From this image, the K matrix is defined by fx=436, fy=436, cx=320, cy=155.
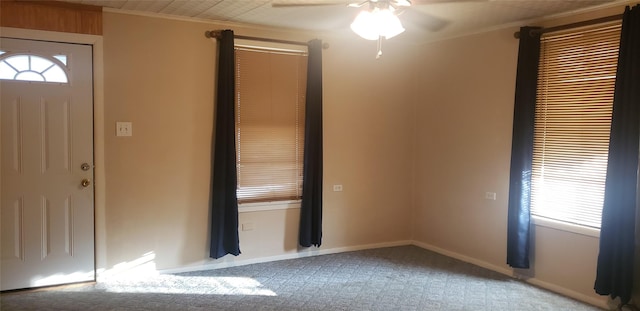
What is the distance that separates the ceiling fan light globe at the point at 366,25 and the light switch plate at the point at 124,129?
2.37m

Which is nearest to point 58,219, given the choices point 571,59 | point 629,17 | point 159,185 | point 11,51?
point 159,185

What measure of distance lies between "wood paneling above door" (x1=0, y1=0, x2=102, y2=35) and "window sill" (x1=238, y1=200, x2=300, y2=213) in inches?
82.6

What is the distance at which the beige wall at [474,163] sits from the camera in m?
3.88

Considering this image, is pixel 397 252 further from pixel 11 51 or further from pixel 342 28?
pixel 11 51

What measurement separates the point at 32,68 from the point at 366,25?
2.86 m

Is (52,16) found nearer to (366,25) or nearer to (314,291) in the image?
(366,25)

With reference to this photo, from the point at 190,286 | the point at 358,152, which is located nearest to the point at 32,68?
the point at 190,286

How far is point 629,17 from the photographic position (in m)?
3.31

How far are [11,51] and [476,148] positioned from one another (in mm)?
4377

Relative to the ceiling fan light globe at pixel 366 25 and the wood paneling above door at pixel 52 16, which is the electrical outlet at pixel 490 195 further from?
the wood paneling above door at pixel 52 16

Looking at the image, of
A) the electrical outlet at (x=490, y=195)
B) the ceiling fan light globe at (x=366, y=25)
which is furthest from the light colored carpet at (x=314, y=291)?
the ceiling fan light globe at (x=366, y=25)

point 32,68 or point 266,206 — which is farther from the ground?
point 32,68

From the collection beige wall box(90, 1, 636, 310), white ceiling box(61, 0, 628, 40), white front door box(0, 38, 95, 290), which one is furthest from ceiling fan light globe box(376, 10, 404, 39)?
white front door box(0, 38, 95, 290)

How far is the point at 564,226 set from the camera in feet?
12.6
